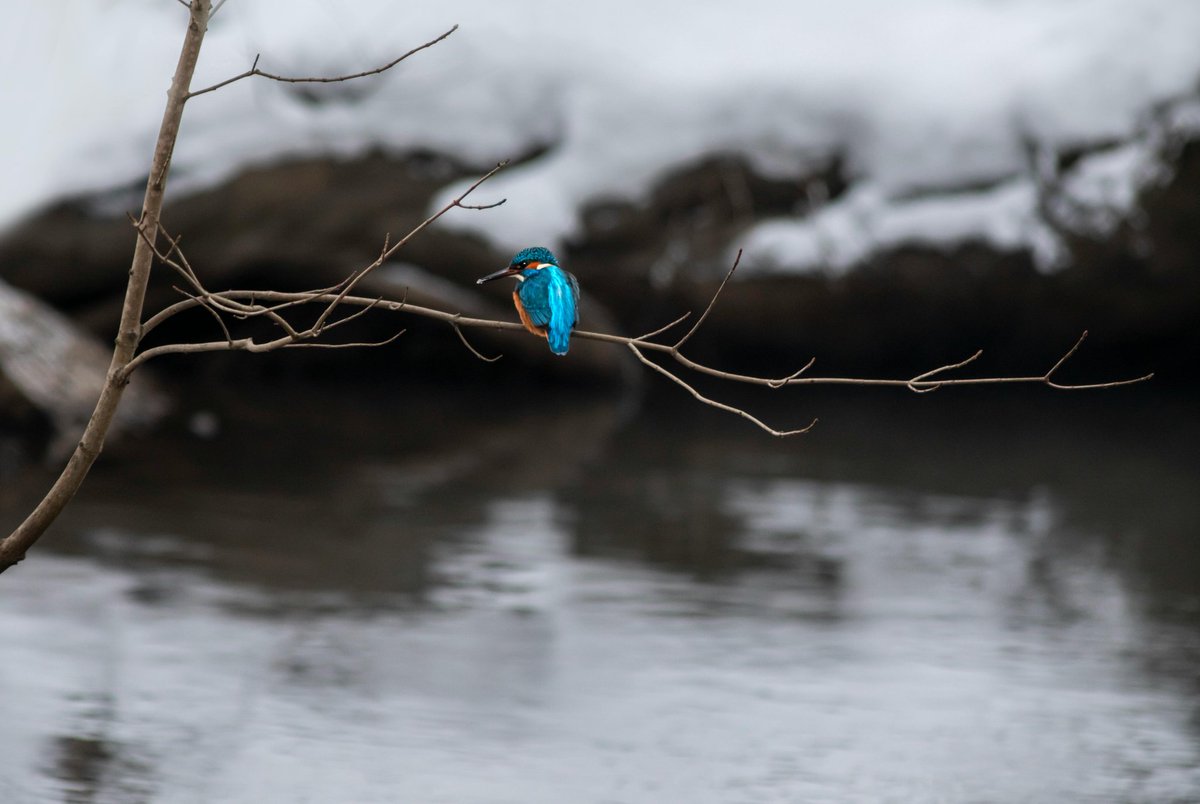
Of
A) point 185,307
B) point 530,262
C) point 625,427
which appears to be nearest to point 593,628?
point 530,262

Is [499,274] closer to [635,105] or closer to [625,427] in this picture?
[625,427]

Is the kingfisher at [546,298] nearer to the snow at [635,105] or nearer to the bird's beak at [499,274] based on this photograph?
the bird's beak at [499,274]

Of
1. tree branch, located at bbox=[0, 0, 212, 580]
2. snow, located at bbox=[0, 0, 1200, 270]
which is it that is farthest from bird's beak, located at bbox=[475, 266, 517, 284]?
snow, located at bbox=[0, 0, 1200, 270]

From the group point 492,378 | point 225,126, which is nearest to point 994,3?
point 492,378

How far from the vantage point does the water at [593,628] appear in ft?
11.7

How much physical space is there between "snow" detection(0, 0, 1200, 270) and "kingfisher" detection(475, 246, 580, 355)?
25.9 feet

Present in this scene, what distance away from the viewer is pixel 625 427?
9.59 metres

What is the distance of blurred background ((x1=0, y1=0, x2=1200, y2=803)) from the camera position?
3.85m

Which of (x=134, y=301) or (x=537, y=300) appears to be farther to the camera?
(x=537, y=300)

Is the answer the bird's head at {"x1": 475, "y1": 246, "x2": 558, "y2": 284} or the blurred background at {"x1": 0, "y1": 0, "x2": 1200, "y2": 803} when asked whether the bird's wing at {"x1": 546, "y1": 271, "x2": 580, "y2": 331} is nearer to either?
the bird's head at {"x1": 475, "y1": 246, "x2": 558, "y2": 284}

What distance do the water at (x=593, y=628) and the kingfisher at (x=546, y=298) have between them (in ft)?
3.80

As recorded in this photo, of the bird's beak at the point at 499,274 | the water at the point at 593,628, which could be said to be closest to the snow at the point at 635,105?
the water at the point at 593,628

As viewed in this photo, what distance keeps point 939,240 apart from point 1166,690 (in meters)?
7.08

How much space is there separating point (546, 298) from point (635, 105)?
28.6 ft
